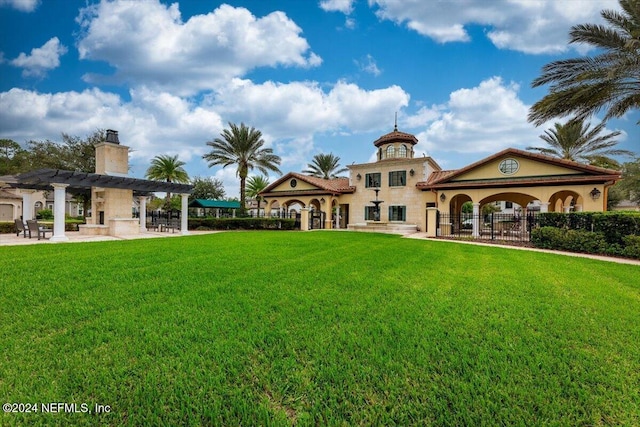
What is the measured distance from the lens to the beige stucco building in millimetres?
19062

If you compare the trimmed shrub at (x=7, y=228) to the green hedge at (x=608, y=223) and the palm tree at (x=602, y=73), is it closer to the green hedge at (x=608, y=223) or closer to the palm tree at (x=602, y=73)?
the palm tree at (x=602, y=73)

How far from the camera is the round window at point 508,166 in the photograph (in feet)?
67.8

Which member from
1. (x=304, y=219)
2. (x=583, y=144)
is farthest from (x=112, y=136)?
(x=583, y=144)

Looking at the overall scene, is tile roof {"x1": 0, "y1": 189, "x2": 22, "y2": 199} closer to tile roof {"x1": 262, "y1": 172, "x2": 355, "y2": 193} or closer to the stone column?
tile roof {"x1": 262, "y1": 172, "x2": 355, "y2": 193}

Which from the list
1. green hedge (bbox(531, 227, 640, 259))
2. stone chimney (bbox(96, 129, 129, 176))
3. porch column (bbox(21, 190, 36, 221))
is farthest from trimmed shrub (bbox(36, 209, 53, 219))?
green hedge (bbox(531, 227, 640, 259))

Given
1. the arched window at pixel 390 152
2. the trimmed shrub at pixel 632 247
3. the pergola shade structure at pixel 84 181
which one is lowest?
the trimmed shrub at pixel 632 247

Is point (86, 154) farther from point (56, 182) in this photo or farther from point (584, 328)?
point (584, 328)

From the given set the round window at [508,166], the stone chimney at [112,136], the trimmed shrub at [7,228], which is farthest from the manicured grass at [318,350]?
the trimmed shrub at [7,228]

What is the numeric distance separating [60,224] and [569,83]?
83.6ft

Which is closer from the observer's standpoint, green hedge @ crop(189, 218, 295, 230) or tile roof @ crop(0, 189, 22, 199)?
green hedge @ crop(189, 218, 295, 230)

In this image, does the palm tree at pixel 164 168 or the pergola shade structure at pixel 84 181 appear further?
the palm tree at pixel 164 168

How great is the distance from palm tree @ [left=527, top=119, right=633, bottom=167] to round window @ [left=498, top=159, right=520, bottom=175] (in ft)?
22.7

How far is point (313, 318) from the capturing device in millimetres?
4250

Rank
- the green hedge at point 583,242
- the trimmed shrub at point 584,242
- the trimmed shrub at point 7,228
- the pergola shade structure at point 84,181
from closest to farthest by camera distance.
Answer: the green hedge at point 583,242 < the trimmed shrub at point 584,242 < the pergola shade structure at point 84,181 < the trimmed shrub at point 7,228
